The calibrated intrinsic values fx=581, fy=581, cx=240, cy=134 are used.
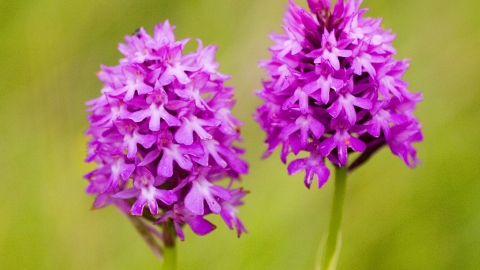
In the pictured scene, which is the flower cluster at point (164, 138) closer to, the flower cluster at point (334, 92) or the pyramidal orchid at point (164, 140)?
the pyramidal orchid at point (164, 140)

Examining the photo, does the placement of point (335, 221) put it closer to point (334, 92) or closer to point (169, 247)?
point (334, 92)

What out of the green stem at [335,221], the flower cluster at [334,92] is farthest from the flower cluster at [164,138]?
the green stem at [335,221]

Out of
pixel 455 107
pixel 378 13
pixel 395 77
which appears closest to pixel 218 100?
pixel 395 77

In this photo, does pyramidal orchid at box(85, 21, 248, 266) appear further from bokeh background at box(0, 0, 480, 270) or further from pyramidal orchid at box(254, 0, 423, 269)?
bokeh background at box(0, 0, 480, 270)

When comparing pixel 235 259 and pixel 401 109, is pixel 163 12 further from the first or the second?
pixel 401 109

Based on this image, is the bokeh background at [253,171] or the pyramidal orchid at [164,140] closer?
the pyramidal orchid at [164,140]

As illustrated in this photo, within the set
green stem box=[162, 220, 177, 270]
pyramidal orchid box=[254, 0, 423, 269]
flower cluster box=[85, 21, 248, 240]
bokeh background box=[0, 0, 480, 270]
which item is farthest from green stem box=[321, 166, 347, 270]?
bokeh background box=[0, 0, 480, 270]

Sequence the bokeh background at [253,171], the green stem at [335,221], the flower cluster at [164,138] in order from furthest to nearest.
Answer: the bokeh background at [253,171] < the green stem at [335,221] < the flower cluster at [164,138]

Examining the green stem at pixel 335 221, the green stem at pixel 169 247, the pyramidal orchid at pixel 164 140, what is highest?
the pyramidal orchid at pixel 164 140
